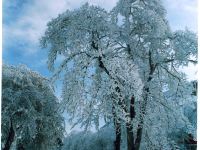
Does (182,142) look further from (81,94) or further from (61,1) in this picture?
(61,1)

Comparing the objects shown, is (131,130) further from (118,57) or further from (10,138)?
(10,138)

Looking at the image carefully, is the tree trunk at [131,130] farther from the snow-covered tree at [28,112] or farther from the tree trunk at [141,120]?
the snow-covered tree at [28,112]

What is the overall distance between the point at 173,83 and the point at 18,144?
8.33 feet

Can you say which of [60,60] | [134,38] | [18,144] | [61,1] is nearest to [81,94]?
[60,60]

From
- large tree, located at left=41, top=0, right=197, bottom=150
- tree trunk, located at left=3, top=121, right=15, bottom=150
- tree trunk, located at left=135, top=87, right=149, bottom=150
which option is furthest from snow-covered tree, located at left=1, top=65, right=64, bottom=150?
tree trunk, located at left=135, top=87, right=149, bottom=150

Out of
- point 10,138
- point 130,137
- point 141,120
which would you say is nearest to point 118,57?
point 141,120

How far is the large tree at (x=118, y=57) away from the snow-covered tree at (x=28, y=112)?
0.76 meters

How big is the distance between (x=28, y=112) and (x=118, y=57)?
1.62m

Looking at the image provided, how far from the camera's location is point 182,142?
26.6 ft

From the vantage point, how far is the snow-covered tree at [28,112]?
570 cm

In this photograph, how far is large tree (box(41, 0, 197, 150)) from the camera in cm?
488

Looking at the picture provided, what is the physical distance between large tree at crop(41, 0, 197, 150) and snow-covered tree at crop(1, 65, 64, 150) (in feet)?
2.48

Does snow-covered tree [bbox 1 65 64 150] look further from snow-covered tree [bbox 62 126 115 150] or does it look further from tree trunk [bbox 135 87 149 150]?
snow-covered tree [bbox 62 126 115 150]

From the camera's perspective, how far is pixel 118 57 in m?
5.04
